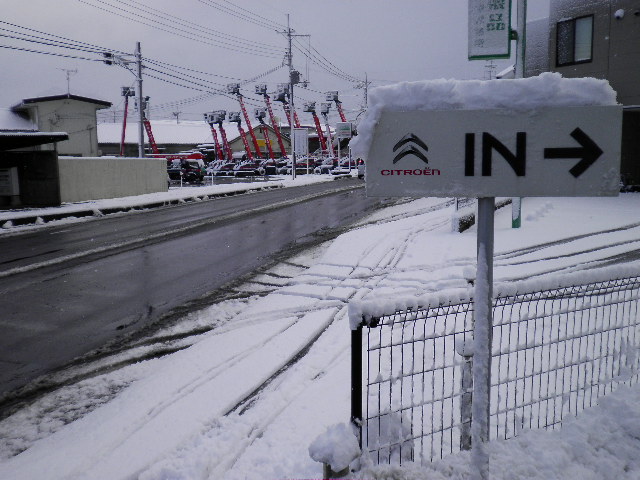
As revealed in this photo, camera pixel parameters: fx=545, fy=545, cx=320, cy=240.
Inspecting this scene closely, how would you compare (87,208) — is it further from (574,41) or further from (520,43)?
(574,41)

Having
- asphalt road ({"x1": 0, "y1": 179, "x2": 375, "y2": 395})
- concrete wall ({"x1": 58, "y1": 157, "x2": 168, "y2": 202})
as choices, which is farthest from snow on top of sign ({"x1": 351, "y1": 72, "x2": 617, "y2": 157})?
concrete wall ({"x1": 58, "y1": 157, "x2": 168, "y2": 202})

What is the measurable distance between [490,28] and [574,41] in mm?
12701

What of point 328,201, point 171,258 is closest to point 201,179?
point 328,201

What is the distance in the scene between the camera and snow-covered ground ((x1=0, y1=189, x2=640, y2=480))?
3656 millimetres

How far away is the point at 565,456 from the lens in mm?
3547

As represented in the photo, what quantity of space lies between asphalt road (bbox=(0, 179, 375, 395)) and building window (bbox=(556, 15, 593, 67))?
40.6 ft

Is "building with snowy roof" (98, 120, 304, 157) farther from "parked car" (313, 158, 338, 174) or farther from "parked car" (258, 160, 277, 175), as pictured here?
"parked car" (313, 158, 338, 174)

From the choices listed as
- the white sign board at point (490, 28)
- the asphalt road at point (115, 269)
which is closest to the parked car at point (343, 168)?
the asphalt road at point (115, 269)

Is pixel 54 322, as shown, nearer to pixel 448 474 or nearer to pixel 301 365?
pixel 301 365

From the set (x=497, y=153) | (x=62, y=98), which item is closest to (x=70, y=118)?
(x=62, y=98)

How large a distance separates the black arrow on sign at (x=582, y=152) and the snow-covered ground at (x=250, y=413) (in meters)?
2.00

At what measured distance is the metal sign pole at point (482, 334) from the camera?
105 inches

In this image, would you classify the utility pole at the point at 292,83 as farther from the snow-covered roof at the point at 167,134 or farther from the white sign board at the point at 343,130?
the snow-covered roof at the point at 167,134

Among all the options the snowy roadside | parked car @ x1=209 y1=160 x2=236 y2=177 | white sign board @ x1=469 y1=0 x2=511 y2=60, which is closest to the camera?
white sign board @ x1=469 y1=0 x2=511 y2=60
